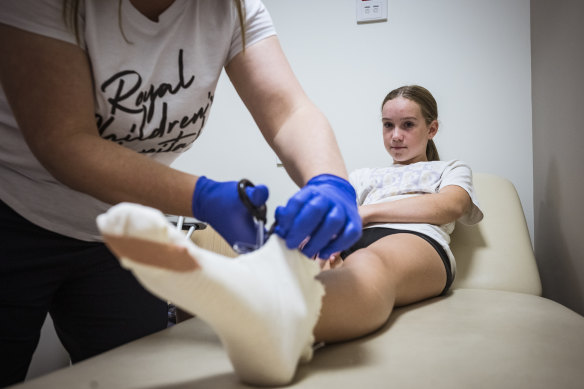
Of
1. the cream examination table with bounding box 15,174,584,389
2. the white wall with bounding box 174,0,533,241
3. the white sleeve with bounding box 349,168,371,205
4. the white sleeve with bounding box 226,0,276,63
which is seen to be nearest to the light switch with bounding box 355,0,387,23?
the white wall with bounding box 174,0,533,241

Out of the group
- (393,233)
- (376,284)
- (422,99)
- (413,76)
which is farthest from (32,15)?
(413,76)

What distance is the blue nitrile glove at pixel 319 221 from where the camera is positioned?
532 mm

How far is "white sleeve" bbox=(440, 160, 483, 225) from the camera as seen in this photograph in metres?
1.25

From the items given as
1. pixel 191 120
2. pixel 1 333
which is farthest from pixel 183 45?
pixel 1 333

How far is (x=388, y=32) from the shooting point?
1776mm

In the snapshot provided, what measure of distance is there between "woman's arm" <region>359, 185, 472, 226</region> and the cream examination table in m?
0.28

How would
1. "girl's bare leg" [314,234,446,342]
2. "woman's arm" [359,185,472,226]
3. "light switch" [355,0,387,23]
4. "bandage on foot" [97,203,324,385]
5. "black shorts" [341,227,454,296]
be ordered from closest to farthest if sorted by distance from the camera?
1. "bandage on foot" [97,203,324,385]
2. "girl's bare leg" [314,234,446,342]
3. "black shorts" [341,227,454,296]
4. "woman's arm" [359,185,472,226]
5. "light switch" [355,0,387,23]

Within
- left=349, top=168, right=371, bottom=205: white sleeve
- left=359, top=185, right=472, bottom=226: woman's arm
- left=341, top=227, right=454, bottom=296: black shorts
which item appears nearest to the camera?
left=341, top=227, right=454, bottom=296: black shorts

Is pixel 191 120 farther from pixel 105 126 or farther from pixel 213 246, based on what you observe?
pixel 213 246

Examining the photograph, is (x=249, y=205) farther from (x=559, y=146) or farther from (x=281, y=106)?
(x=559, y=146)

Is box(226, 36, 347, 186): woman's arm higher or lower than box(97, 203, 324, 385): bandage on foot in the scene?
higher

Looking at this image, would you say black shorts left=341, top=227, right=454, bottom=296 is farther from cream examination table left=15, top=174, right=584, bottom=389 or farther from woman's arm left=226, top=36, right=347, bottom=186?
woman's arm left=226, top=36, right=347, bottom=186

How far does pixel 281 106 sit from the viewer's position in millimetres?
781

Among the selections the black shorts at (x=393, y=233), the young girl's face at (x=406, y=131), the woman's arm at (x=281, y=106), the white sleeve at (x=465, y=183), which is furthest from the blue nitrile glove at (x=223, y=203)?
the young girl's face at (x=406, y=131)
